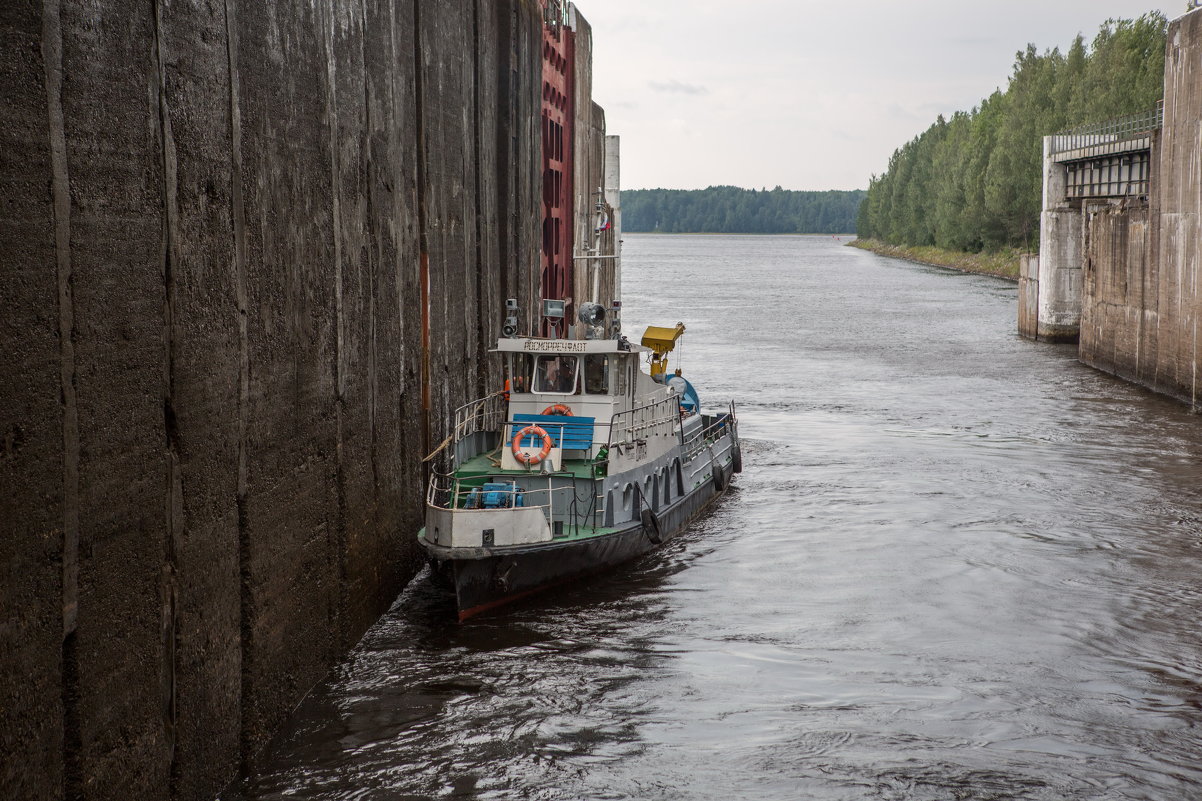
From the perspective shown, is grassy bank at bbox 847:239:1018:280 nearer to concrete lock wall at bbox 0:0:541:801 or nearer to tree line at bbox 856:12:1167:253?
tree line at bbox 856:12:1167:253

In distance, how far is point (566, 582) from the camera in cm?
1802

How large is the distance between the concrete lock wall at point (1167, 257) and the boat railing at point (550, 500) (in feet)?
72.1

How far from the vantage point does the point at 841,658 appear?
1595cm

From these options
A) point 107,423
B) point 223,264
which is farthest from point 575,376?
point 107,423

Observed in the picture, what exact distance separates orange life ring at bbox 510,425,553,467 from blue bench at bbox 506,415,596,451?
29 centimetres

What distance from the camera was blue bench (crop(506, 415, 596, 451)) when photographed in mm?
18750

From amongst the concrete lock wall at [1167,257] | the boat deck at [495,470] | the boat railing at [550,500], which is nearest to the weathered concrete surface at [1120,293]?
the concrete lock wall at [1167,257]

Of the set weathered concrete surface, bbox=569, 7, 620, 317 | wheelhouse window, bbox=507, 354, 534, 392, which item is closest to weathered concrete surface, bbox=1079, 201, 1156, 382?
weathered concrete surface, bbox=569, 7, 620, 317

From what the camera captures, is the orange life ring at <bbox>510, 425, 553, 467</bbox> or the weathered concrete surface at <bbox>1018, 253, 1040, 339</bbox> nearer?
the orange life ring at <bbox>510, 425, 553, 467</bbox>

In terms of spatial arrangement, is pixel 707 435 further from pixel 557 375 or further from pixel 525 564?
pixel 525 564

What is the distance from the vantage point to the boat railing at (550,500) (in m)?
17.2

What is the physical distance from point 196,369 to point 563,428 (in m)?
9.16

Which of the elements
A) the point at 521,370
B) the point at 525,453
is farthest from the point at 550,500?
the point at 521,370

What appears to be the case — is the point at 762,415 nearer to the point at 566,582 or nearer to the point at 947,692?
the point at 566,582
